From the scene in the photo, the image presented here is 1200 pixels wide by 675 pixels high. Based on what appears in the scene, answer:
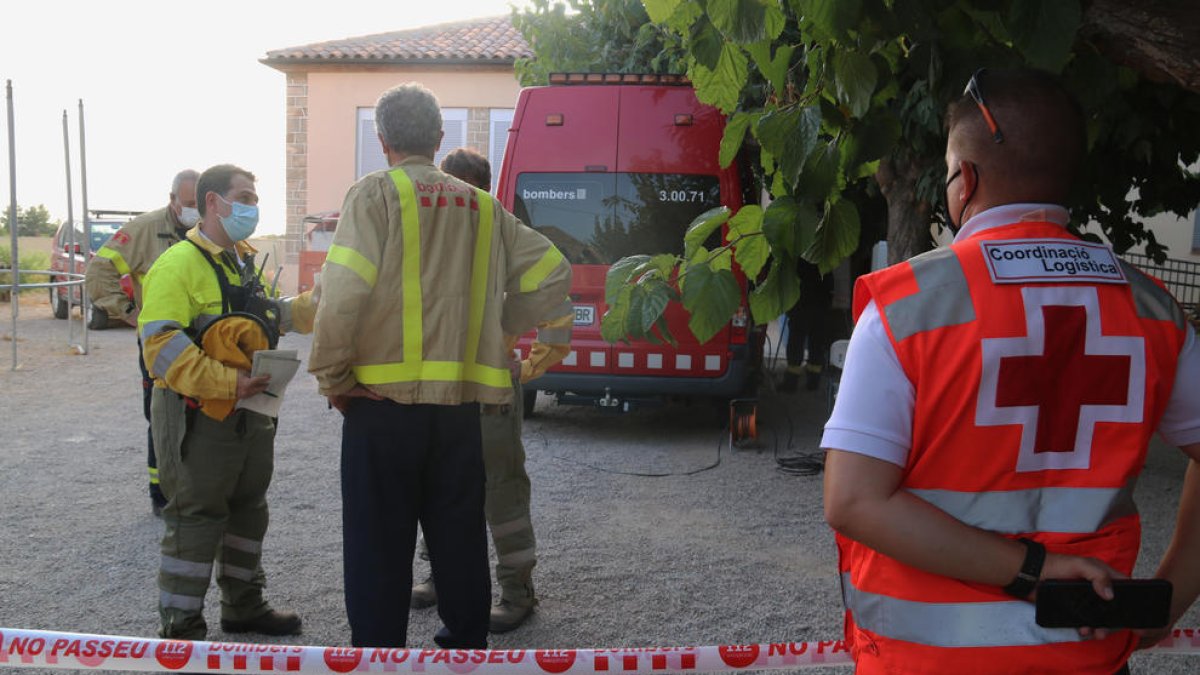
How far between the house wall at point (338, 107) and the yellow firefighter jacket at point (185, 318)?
18846mm

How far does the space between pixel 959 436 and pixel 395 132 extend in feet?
7.66

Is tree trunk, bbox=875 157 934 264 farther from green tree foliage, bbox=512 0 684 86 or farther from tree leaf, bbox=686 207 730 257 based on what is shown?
green tree foliage, bbox=512 0 684 86

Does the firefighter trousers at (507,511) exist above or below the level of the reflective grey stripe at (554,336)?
below

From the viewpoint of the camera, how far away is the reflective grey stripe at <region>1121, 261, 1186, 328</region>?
158 cm

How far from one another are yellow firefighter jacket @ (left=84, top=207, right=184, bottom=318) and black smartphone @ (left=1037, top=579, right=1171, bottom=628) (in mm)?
5861

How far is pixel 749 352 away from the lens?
8.82m

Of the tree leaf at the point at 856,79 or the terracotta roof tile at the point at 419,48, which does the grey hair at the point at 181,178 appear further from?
the terracotta roof tile at the point at 419,48

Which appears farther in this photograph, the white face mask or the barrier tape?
the white face mask

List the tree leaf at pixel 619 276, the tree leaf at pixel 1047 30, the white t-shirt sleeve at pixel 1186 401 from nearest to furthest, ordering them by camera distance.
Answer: the white t-shirt sleeve at pixel 1186 401
the tree leaf at pixel 1047 30
the tree leaf at pixel 619 276

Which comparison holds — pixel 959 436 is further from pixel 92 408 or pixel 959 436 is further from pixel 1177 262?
pixel 1177 262

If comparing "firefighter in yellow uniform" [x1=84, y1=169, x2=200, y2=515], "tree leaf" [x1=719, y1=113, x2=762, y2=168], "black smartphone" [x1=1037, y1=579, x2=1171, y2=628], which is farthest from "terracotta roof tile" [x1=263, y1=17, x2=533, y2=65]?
"black smartphone" [x1=1037, y1=579, x2=1171, y2=628]

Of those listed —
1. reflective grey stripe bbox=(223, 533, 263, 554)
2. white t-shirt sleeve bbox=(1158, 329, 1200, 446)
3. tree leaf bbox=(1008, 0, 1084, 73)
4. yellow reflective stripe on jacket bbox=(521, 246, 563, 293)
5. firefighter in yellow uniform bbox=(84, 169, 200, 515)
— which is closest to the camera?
white t-shirt sleeve bbox=(1158, 329, 1200, 446)

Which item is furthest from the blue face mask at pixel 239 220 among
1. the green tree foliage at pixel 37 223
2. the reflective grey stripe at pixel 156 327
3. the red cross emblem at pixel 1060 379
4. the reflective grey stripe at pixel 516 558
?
the green tree foliage at pixel 37 223

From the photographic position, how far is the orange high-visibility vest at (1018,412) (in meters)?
1.50
